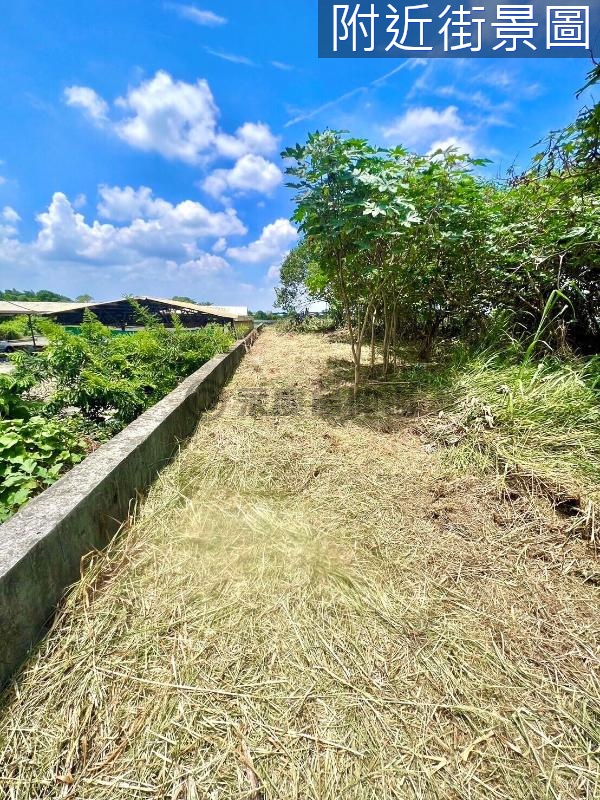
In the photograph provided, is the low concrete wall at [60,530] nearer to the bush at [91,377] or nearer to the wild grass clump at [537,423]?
the bush at [91,377]

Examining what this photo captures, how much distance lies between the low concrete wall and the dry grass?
0.09 m

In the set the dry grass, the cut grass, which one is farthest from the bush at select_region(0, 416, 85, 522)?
the cut grass

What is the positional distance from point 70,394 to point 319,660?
297 cm

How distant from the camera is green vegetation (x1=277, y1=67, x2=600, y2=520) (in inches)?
104

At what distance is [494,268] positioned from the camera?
4441mm

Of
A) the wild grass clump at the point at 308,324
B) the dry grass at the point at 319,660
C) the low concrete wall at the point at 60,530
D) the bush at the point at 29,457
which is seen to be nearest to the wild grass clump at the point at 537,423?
the dry grass at the point at 319,660

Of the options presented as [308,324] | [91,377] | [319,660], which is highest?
[308,324]

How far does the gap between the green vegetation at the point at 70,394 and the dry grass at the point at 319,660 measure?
64cm

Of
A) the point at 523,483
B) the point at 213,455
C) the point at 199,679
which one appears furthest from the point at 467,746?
the point at 213,455

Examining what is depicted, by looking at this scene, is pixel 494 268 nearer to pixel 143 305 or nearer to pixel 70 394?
pixel 70 394

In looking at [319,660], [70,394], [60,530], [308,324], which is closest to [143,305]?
[308,324]

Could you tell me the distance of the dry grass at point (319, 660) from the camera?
990 mm

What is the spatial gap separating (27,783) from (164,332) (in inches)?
226

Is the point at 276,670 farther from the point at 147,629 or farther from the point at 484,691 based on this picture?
the point at 484,691
